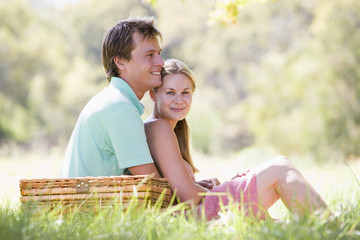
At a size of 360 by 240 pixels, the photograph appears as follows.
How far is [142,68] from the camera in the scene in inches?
139

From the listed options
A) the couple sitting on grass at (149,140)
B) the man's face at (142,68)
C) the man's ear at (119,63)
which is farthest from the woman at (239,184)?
the man's ear at (119,63)

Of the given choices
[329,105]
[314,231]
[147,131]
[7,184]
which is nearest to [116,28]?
[147,131]

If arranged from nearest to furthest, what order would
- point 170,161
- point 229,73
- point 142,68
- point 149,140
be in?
1. point 170,161
2. point 149,140
3. point 142,68
4. point 229,73

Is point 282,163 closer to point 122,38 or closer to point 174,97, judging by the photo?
point 174,97

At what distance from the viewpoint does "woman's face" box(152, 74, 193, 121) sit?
3.61 meters

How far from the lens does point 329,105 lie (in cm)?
1744

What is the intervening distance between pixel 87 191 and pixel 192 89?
1.29 metres

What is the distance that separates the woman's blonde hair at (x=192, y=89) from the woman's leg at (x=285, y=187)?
887mm

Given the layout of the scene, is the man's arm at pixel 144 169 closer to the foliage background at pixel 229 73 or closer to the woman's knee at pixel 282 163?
the woman's knee at pixel 282 163

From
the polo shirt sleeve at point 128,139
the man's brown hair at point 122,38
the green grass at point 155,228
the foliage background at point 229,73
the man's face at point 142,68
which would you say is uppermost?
the foliage background at point 229,73

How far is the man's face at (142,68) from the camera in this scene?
140 inches

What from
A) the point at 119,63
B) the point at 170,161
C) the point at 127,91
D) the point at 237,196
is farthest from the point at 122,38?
the point at 237,196

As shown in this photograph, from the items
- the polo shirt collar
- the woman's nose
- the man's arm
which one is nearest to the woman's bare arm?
the man's arm

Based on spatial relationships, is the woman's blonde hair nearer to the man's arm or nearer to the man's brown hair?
the man's brown hair
